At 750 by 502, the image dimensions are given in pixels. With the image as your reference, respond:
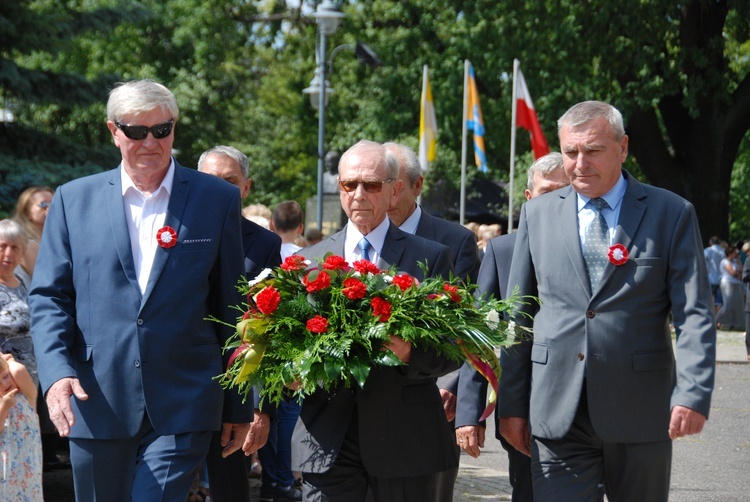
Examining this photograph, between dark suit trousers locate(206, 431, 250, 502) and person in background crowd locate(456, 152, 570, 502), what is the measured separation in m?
1.06

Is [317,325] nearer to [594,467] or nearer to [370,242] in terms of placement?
[370,242]

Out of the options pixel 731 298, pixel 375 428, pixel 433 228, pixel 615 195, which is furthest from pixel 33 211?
pixel 731 298

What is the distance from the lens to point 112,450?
180 inches

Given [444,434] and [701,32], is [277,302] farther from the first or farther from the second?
[701,32]

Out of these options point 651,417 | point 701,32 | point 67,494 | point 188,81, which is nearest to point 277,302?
point 651,417

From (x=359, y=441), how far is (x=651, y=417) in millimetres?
1194

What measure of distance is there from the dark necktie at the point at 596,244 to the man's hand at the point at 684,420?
612 mm

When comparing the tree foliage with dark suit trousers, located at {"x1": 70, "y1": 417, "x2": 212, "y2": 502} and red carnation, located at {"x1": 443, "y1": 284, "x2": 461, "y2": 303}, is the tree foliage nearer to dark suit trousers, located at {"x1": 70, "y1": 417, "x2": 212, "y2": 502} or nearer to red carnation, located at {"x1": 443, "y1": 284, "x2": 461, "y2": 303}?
dark suit trousers, located at {"x1": 70, "y1": 417, "x2": 212, "y2": 502}

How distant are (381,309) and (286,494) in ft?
14.5

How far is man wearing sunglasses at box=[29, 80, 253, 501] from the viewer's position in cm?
456

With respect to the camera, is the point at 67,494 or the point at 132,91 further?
the point at 67,494

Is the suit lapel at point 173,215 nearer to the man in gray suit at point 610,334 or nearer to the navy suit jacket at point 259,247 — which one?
the man in gray suit at point 610,334

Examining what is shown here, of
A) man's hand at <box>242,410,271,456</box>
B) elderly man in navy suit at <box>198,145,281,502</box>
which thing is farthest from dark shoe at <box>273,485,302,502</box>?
man's hand at <box>242,410,271,456</box>

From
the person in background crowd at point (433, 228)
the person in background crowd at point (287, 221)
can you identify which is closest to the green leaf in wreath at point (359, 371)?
the person in background crowd at point (433, 228)
